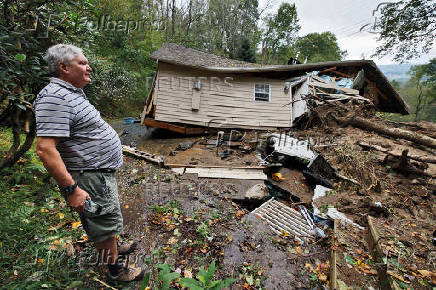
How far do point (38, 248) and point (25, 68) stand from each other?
88.3 inches

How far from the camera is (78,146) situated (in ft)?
5.15

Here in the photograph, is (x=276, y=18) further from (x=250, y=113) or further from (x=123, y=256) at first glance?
(x=123, y=256)

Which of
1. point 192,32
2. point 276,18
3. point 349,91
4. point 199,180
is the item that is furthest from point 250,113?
point 276,18

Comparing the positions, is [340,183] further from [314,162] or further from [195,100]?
[195,100]

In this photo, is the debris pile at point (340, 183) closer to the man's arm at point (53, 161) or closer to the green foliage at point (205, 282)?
the green foliage at point (205, 282)

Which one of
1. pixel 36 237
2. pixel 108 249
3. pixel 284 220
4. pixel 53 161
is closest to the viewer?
pixel 53 161

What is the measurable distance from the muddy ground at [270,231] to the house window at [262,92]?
5.71 meters

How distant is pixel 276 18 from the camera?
28203mm

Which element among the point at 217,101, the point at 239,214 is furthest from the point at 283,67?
the point at 239,214

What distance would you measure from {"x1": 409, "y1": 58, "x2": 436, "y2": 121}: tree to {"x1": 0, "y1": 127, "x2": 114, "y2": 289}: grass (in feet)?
115

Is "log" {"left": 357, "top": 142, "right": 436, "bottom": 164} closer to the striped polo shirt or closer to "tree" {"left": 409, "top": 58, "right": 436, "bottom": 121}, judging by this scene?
the striped polo shirt

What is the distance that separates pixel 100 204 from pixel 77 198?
0.78 feet

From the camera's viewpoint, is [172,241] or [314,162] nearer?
[172,241]

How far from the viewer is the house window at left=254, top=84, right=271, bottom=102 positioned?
34.5 feet
